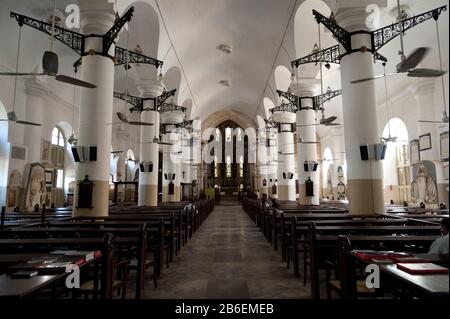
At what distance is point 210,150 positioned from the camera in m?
30.8

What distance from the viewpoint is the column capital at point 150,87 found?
38.8ft

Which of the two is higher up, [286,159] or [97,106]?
[97,106]

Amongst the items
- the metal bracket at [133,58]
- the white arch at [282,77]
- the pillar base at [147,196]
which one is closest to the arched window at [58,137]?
the pillar base at [147,196]

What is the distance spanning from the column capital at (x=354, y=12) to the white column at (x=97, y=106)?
540 centimetres

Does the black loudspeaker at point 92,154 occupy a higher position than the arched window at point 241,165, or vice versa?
the arched window at point 241,165

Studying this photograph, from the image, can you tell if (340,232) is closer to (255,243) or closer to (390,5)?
(255,243)

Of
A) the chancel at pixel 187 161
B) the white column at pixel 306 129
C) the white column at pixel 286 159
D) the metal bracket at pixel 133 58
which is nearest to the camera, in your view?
the chancel at pixel 187 161

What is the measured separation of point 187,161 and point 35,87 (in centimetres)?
1177

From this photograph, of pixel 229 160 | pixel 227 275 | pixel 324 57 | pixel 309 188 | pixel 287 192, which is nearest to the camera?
pixel 227 275

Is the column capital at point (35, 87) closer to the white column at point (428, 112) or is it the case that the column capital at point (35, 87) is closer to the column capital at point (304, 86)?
the column capital at point (304, 86)

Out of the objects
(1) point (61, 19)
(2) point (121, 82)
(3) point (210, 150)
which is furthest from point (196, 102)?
(1) point (61, 19)

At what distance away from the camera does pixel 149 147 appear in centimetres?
1225

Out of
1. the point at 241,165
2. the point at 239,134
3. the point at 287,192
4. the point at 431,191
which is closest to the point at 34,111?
the point at 287,192

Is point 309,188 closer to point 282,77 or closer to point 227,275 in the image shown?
point 282,77
